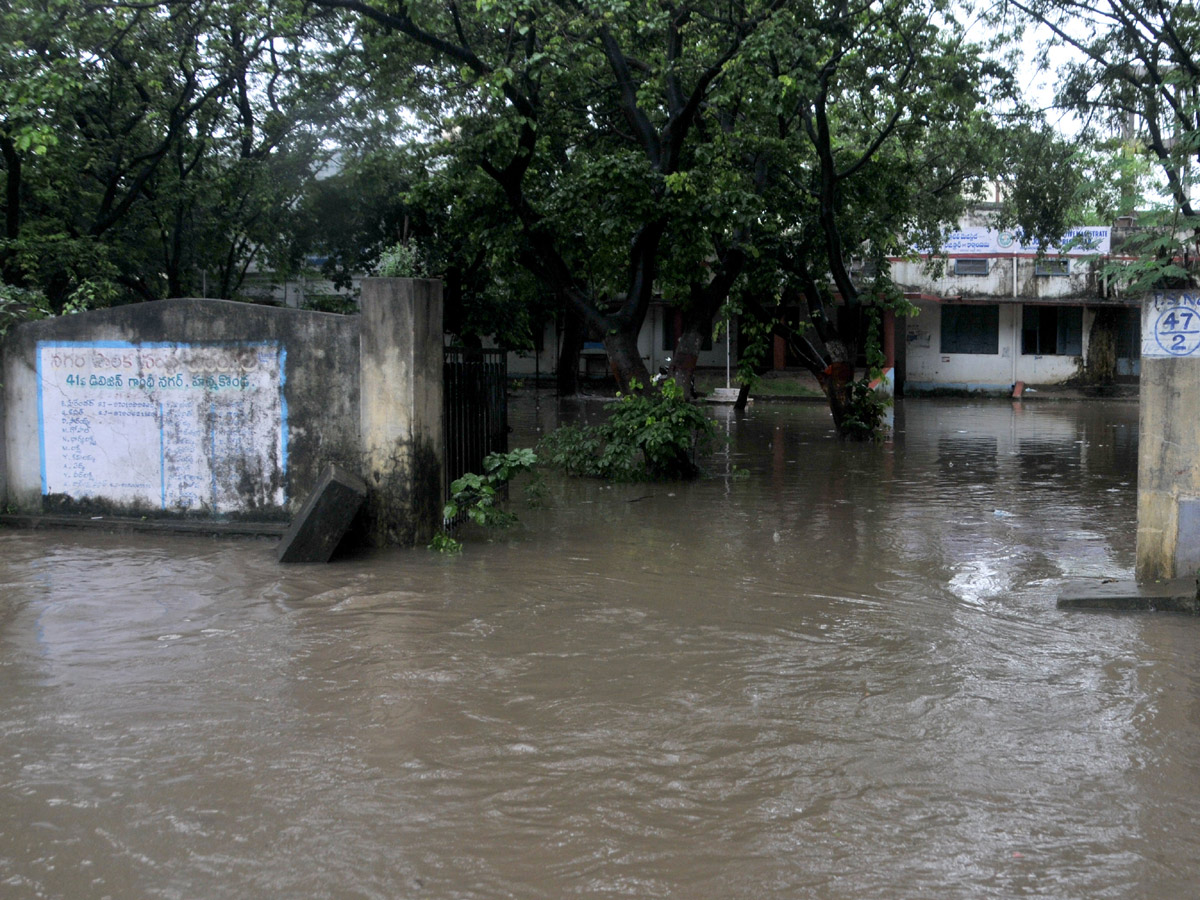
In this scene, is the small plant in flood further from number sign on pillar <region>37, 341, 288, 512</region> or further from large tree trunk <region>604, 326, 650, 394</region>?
large tree trunk <region>604, 326, 650, 394</region>

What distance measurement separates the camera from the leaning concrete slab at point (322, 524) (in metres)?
8.34

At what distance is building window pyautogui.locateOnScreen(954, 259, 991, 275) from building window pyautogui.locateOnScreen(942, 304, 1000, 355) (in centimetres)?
153

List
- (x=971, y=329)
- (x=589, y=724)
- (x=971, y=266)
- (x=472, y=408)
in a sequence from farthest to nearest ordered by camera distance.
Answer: (x=971, y=329) → (x=971, y=266) → (x=472, y=408) → (x=589, y=724)

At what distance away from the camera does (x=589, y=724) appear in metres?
5.03

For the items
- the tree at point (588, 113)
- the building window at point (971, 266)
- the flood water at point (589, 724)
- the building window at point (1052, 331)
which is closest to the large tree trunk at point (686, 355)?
the tree at point (588, 113)

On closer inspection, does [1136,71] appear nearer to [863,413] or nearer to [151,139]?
[863,413]

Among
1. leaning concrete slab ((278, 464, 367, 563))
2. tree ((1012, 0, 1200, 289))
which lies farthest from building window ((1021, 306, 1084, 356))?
leaning concrete slab ((278, 464, 367, 563))

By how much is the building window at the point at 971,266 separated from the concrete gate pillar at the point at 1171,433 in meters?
27.3

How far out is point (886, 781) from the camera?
4379 millimetres

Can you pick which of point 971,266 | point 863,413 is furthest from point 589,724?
point 971,266

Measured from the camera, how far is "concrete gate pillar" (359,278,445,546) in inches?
347

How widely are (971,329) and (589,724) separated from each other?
32.3 m

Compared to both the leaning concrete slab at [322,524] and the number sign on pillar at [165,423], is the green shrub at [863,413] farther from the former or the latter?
the leaning concrete slab at [322,524]

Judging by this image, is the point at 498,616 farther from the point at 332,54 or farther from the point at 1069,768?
the point at 332,54
